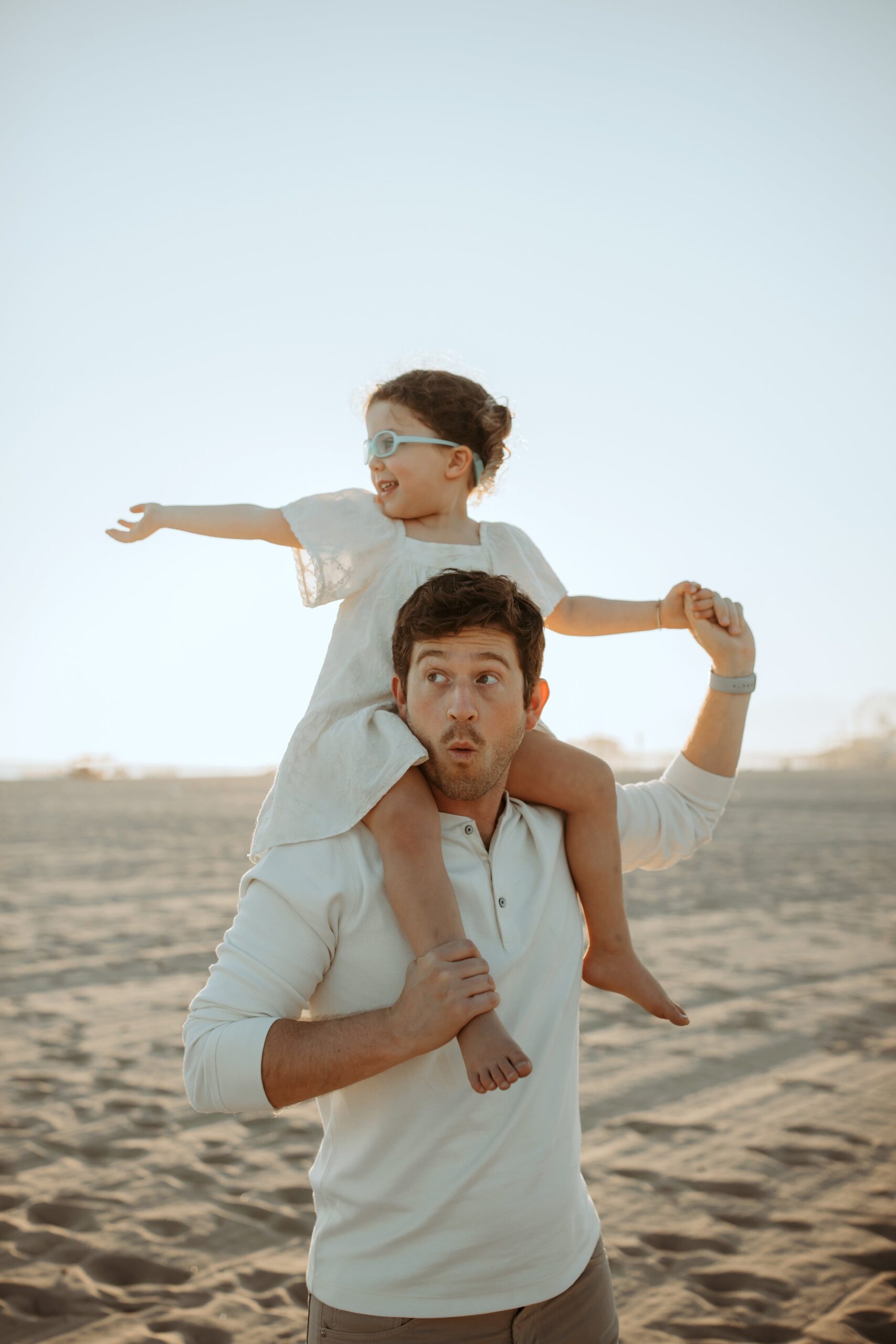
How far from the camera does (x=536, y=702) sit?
7.52 ft

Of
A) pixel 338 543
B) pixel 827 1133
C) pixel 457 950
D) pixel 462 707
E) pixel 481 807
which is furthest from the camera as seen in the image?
pixel 827 1133

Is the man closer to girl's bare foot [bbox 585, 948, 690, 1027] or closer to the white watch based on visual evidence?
girl's bare foot [bbox 585, 948, 690, 1027]

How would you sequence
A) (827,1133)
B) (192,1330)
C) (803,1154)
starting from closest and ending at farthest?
(192,1330)
(803,1154)
(827,1133)

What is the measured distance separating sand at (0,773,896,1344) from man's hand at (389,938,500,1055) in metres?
0.43

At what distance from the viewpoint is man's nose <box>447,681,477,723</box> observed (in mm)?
2014

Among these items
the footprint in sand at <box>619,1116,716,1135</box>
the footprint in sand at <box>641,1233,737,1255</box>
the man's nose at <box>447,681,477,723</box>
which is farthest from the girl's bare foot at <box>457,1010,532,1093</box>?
the footprint in sand at <box>619,1116,716,1135</box>

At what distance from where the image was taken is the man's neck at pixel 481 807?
2.13 m

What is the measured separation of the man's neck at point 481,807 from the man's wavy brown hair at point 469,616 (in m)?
0.21

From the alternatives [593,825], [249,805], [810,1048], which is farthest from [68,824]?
[593,825]

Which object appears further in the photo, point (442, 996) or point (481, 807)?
point (481, 807)

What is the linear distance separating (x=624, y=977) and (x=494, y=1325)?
2.59 feet

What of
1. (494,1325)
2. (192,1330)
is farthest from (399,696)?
(192,1330)

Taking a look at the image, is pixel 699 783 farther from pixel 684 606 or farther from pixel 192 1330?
pixel 192 1330

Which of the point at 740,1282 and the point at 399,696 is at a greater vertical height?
the point at 399,696
